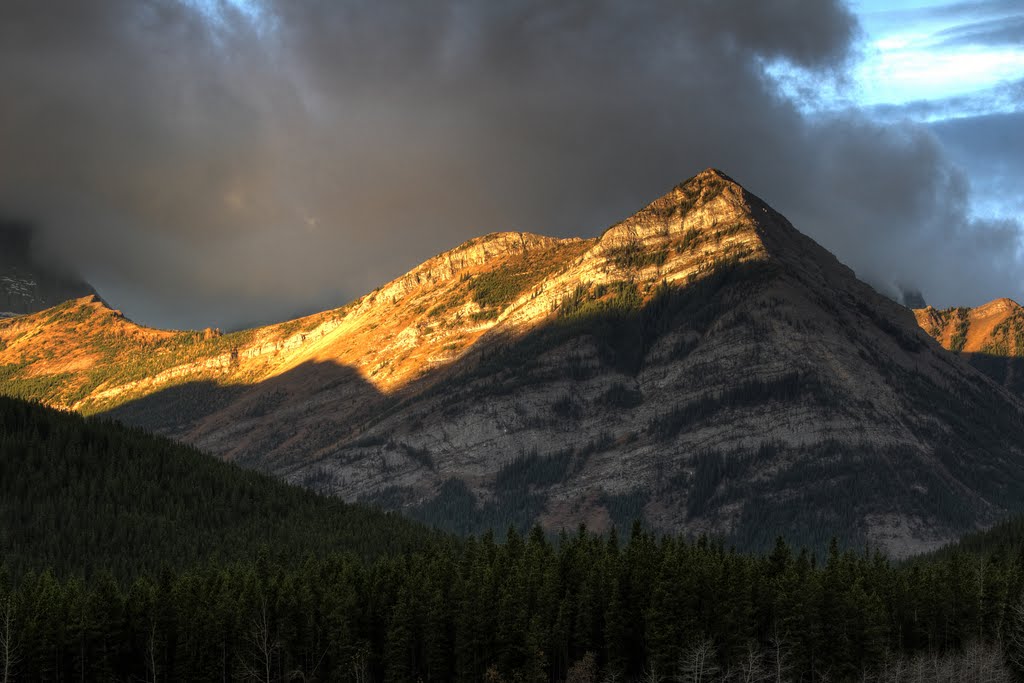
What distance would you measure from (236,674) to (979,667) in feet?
317

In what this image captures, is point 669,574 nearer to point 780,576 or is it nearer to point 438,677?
point 780,576

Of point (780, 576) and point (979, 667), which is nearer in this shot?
point (979, 667)

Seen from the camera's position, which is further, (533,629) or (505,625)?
(505,625)

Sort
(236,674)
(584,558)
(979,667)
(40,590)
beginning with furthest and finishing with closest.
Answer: (584,558) → (40,590) → (236,674) → (979,667)

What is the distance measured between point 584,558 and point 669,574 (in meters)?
23.2

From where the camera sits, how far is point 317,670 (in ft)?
579

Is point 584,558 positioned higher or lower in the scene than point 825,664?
higher

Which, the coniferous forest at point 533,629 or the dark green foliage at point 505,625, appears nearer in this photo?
the coniferous forest at point 533,629

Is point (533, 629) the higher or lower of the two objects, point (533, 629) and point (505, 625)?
the lower

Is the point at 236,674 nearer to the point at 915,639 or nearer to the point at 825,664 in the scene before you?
the point at 825,664

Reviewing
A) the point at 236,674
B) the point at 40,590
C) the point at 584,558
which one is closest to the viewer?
the point at 236,674

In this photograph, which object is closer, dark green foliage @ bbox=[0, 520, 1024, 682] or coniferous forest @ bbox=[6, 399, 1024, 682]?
coniferous forest @ bbox=[6, 399, 1024, 682]

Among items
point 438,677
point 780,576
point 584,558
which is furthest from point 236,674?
point 780,576

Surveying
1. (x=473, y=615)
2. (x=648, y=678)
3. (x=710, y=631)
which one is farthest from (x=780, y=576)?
(x=473, y=615)
